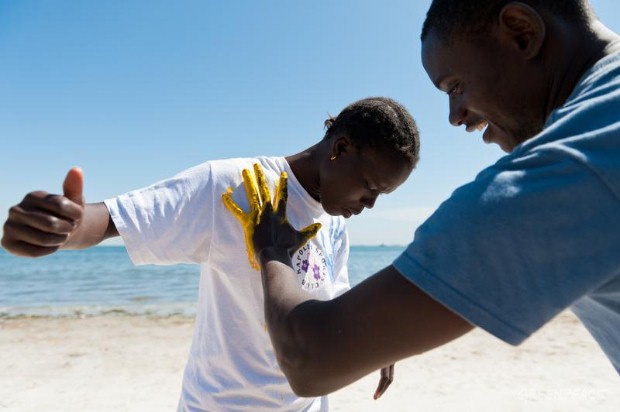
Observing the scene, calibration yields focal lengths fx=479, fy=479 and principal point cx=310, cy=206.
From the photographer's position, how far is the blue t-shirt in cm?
81

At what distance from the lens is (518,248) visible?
0.83 meters

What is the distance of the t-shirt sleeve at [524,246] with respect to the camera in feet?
2.66

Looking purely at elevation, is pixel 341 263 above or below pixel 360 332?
below

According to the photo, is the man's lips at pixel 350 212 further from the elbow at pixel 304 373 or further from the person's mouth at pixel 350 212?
the elbow at pixel 304 373

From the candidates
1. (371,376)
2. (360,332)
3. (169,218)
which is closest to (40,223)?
(169,218)

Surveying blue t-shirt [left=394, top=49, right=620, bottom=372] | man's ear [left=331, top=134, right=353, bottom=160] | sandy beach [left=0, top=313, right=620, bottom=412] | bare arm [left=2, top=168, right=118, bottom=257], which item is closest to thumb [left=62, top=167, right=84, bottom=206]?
bare arm [left=2, top=168, right=118, bottom=257]

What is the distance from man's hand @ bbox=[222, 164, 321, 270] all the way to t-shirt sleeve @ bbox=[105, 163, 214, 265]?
0.39 feet

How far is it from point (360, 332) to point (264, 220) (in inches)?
35.2

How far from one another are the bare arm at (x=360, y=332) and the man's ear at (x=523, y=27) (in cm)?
67

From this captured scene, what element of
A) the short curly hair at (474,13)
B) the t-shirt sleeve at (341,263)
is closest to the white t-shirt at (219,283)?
the t-shirt sleeve at (341,263)

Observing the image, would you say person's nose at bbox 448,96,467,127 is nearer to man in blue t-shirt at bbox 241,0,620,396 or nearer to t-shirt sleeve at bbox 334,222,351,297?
man in blue t-shirt at bbox 241,0,620,396

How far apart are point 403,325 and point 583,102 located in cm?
55

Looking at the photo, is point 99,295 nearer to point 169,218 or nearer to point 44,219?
point 169,218

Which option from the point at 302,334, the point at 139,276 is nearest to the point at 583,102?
the point at 302,334
